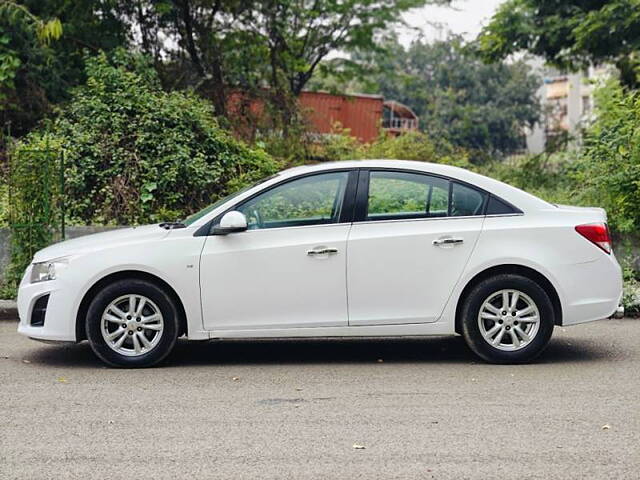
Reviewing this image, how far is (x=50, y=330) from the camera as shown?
27.8 ft

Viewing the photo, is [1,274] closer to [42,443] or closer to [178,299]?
[178,299]

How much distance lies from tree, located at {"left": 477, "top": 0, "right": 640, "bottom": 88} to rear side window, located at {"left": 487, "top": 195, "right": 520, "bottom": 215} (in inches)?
509

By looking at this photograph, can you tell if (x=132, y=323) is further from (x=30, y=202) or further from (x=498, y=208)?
(x=30, y=202)

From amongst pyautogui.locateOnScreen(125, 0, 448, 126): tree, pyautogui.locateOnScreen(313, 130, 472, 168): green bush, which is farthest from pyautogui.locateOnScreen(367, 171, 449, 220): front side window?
pyautogui.locateOnScreen(125, 0, 448, 126): tree

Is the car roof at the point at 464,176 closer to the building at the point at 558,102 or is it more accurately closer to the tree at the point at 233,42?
the tree at the point at 233,42

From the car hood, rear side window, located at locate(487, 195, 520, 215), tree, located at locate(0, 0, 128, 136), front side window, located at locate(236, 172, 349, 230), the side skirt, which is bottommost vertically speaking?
the side skirt

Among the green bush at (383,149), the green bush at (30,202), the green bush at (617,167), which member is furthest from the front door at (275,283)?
the green bush at (383,149)

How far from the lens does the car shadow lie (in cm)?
888

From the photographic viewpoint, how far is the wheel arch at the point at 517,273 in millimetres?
8562

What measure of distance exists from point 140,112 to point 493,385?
359 inches

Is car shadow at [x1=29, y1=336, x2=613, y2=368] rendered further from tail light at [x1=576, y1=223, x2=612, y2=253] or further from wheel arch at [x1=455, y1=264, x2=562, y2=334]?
tail light at [x1=576, y1=223, x2=612, y2=253]

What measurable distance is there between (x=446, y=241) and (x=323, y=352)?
1.62m

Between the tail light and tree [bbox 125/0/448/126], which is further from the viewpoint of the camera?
tree [bbox 125/0/448/126]

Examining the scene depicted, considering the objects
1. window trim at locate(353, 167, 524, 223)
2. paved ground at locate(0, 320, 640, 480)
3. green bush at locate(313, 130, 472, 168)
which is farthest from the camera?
green bush at locate(313, 130, 472, 168)
